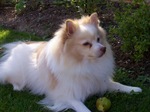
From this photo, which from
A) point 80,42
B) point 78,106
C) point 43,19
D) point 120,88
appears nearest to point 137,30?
point 120,88

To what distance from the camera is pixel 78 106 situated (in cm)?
361

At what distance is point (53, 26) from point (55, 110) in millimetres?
2635

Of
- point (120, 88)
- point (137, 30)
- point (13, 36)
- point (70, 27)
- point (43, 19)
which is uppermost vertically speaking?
point (70, 27)

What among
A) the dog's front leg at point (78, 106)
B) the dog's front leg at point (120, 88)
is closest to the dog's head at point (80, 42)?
the dog's front leg at point (78, 106)

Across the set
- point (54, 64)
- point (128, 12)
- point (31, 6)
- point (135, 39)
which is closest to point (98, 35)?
point (54, 64)

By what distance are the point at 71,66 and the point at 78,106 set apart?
438mm

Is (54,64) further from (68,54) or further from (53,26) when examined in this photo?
(53,26)

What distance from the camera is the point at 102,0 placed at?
6121 millimetres

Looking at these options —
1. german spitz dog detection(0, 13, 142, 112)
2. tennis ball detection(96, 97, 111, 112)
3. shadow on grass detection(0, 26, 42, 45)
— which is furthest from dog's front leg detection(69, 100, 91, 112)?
shadow on grass detection(0, 26, 42, 45)

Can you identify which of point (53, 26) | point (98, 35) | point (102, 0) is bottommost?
point (53, 26)

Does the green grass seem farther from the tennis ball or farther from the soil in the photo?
the soil

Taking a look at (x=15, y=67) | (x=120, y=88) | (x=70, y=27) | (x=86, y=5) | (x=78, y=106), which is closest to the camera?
(x=70, y=27)

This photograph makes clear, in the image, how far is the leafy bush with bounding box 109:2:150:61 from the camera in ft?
14.3

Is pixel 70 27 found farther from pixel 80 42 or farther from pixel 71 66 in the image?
pixel 71 66
